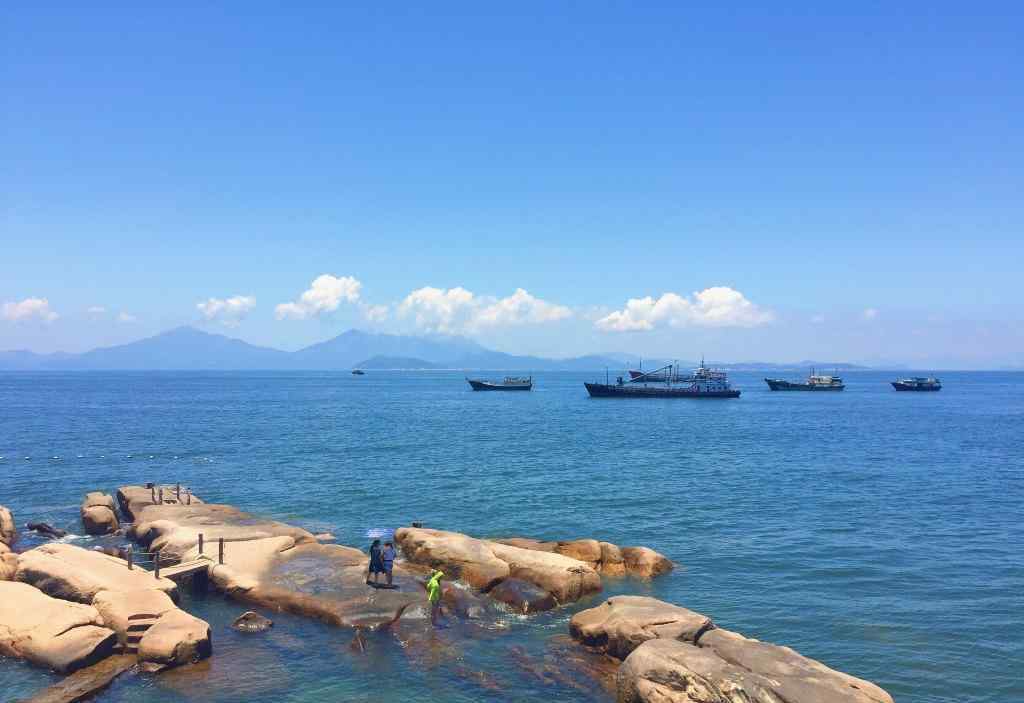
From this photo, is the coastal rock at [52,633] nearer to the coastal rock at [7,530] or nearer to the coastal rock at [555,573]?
the coastal rock at [7,530]

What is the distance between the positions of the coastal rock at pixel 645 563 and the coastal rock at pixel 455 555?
6144 millimetres

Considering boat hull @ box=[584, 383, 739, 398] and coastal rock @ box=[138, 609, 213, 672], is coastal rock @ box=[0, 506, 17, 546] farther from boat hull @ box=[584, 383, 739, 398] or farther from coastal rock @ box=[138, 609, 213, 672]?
boat hull @ box=[584, 383, 739, 398]

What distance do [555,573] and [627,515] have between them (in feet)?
49.8

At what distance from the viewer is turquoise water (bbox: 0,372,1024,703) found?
20953 millimetres

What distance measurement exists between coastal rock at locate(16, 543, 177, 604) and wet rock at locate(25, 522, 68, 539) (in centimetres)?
988

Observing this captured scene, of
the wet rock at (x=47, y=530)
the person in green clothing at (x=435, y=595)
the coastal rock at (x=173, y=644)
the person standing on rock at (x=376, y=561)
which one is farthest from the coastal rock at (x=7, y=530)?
the person in green clothing at (x=435, y=595)

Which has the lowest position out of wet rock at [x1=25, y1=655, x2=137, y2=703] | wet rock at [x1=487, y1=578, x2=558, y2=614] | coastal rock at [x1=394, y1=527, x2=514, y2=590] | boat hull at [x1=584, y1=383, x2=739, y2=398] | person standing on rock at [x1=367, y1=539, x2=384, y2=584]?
wet rock at [x1=25, y1=655, x2=137, y2=703]

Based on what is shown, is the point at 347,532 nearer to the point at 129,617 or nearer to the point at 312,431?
the point at 129,617

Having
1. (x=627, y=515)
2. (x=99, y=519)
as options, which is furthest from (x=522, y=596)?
(x=99, y=519)

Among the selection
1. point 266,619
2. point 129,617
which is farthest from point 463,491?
point 129,617

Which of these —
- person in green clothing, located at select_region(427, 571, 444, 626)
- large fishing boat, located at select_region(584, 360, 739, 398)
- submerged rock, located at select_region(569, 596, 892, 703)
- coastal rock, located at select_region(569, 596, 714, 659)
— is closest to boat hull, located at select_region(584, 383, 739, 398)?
large fishing boat, located at select_region(584, 360, 739, 398)

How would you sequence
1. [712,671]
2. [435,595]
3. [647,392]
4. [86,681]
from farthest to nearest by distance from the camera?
[647,392]
[435,595]
[86,681]
[712,671]

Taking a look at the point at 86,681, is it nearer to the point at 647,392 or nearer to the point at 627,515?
the point at 627,515

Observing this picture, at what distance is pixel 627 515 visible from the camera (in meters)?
41.7
